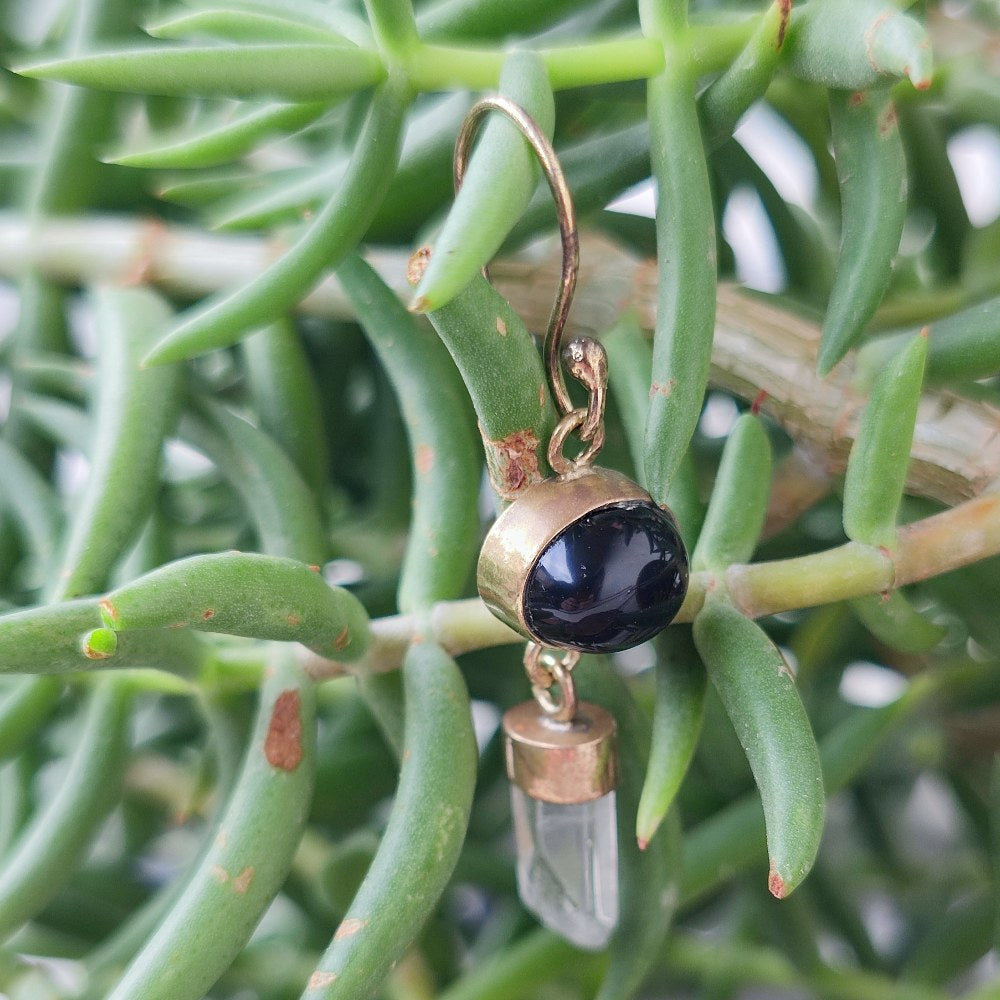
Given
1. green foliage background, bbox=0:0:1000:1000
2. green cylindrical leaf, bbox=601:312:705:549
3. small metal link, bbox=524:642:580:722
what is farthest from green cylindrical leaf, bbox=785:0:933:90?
small metal link, bbox=524:642:580:722

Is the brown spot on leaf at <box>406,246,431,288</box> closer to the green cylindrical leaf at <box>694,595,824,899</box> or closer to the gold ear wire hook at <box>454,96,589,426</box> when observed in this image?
the gold ear wire hook at <box>454,96,589,426</box>

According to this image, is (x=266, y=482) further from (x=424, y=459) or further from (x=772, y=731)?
(x=772, y=731)

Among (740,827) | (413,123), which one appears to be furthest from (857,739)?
(413,123)

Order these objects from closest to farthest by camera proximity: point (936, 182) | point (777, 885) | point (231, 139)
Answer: point (777, 885), point (231, 139), point (936, 182)

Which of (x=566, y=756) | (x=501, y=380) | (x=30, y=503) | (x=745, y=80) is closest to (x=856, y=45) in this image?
(x=745, y=80)

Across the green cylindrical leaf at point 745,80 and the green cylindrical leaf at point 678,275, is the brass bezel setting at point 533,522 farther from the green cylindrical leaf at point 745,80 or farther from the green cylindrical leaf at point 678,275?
the green cylindrical leaf at point 745,80

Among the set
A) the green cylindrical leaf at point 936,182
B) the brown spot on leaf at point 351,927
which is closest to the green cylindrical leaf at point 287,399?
the brown spot on leaf at point 351,927
